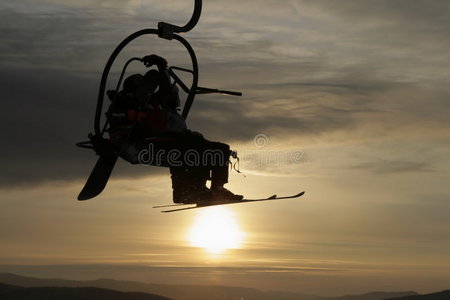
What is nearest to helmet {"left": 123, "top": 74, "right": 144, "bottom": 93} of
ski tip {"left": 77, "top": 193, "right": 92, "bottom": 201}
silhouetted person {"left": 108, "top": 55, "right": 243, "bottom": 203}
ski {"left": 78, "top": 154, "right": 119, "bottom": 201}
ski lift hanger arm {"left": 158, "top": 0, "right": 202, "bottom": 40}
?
silhouetted person {"left": 108, "top": 55, "right": 243, "bottom": 203}

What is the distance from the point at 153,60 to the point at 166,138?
73.6 inches

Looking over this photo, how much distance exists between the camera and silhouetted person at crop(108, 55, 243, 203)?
16.1m

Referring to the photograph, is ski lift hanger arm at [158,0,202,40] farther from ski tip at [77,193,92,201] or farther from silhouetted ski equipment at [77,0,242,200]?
ski tip at [77,193,92,201]

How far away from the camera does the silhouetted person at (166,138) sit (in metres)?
16.1

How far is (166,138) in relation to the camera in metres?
16.6

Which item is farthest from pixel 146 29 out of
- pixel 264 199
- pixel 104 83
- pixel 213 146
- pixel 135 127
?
pixel 264 199

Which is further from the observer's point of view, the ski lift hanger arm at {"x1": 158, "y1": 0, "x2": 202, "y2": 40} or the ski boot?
the ski boot

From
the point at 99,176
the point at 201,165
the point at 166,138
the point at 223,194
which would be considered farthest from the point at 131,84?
the point at 223,194

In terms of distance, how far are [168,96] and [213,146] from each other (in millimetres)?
1819

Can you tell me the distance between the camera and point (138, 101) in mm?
16078

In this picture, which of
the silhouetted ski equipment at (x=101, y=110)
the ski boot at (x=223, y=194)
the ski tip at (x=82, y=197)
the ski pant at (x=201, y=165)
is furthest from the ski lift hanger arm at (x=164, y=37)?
the ski boot at (x=223, y=194)

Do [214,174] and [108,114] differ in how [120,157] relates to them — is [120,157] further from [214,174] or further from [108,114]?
[214,174]

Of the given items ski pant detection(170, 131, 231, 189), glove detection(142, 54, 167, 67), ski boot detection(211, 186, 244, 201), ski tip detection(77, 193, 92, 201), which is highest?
glove detection(142, 54, 167, 67)

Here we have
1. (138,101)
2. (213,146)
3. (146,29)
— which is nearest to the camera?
(146,29)
